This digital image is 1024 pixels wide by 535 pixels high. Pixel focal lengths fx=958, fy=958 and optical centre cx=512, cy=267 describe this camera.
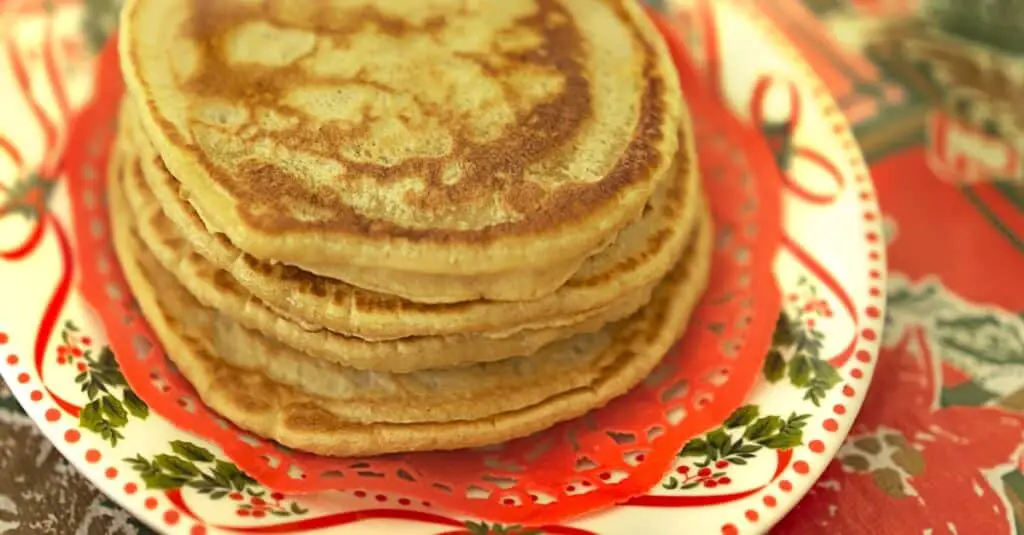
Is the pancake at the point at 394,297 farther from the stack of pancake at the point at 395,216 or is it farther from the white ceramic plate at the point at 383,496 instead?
the white ceramic plate at the point at 383,496

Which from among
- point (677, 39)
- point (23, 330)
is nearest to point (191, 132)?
point (23, 330)

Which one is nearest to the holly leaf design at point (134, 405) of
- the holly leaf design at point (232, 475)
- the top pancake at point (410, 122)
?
the holly leaf design at point (232, 475)

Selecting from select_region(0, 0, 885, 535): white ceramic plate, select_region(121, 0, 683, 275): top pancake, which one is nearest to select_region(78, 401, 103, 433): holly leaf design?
select_region(0, 0, 885, 535): white ceramic plate

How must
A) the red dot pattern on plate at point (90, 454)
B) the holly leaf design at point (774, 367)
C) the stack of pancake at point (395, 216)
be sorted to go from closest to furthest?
the red dot pattern on plate at point (90, 454)
the stack of pancake at point (395, 216)
the holly leaf design at point (774, 367)

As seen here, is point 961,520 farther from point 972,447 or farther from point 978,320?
point 978,320

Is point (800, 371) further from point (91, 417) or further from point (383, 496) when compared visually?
point (91, 417)

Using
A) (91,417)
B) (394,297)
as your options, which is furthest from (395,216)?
(91,417)

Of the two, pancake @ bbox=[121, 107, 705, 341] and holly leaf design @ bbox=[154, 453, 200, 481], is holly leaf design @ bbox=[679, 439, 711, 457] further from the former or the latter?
holly leaf design @ bbox=[154, 453, 200, 481]
